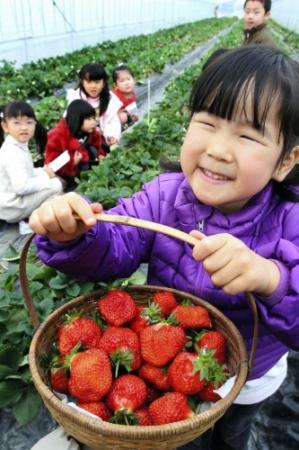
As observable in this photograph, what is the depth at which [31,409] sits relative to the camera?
1.77 m

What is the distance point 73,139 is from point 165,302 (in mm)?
3776

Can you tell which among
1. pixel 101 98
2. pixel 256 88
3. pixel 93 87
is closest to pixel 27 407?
pixel 256 88

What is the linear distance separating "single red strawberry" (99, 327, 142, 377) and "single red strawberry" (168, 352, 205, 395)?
4.3 inches

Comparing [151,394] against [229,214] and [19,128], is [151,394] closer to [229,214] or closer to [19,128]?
[229,214]

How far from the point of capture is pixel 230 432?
181 centimetres

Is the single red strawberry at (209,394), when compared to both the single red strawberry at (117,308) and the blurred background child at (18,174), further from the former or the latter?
the blurred background child at (18,174)

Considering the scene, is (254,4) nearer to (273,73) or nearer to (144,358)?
(273,73)

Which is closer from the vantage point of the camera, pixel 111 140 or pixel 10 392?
pixel 10 392

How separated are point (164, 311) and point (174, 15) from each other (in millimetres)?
36441

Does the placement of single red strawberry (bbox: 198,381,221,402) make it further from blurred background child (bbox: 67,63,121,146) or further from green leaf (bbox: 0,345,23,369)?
blurred background child (bbox: 67,63,121,146)

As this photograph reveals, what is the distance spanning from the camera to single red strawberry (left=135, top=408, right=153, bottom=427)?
1133mm

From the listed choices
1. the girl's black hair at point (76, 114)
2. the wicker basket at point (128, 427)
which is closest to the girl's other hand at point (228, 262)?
the wicker basket at point (128, 427)

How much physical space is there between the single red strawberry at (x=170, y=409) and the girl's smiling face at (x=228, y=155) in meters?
0.53

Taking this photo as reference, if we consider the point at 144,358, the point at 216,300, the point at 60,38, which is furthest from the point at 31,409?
the point at 60,38
